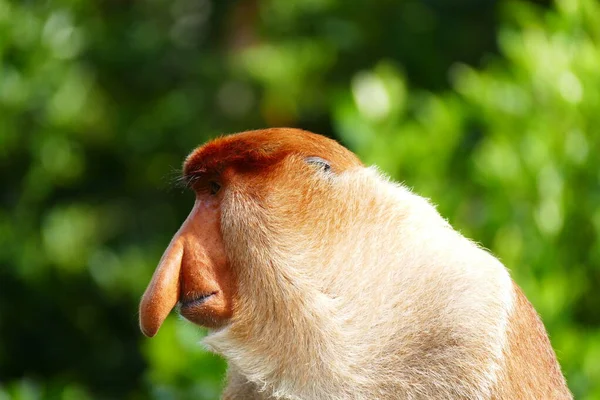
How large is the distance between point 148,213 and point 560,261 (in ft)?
17.5

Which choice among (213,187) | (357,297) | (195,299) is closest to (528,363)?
(357,297)

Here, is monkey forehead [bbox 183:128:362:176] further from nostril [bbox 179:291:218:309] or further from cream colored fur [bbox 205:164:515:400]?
nostril [bbox 179:291:218:309]

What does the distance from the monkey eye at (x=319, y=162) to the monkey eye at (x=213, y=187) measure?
0.28m

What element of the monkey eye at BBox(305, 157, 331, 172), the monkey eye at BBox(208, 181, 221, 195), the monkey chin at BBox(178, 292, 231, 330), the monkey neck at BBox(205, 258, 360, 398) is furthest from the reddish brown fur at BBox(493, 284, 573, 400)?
the monkey eye at BBox(208, 181, 221, 195)

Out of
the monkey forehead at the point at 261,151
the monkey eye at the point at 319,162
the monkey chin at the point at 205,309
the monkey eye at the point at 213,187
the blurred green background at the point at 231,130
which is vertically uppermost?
the monkey eye at the point at 319,162

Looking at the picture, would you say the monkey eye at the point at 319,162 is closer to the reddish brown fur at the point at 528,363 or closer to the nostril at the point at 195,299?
the nostril at the point at 195,299

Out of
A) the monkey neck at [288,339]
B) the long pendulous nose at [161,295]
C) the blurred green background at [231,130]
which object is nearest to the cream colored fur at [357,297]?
the monkey neck at [288,339]

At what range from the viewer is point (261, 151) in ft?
9.27

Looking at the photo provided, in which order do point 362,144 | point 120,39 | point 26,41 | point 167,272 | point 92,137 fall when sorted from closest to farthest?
1. point 167,272
2. point 362,144
3. point 26,41
4. point 92,137
5. point 120,39

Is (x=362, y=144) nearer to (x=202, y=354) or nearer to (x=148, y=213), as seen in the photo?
(x=202, y=354)

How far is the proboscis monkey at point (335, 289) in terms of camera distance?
101 inches

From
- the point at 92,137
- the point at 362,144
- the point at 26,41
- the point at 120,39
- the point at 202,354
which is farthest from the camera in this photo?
the point at 120,39

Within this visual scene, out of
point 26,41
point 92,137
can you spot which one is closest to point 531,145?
point 26,41

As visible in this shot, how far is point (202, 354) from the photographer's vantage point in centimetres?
464
